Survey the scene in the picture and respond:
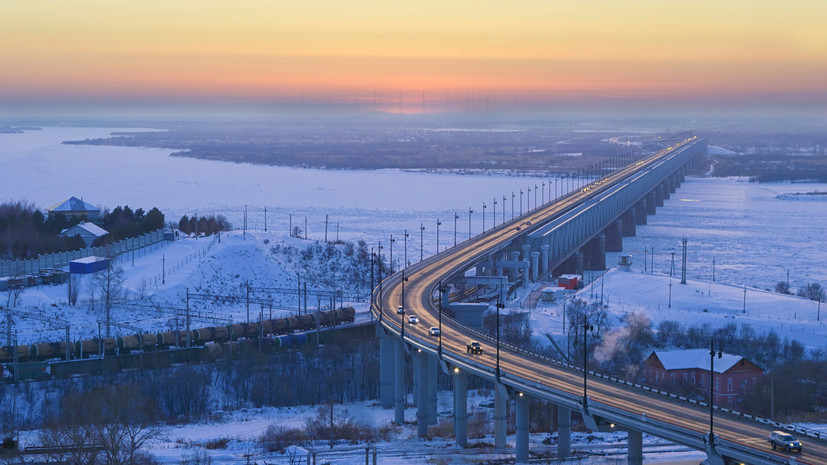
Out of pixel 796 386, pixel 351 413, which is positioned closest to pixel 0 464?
pixel 351 413

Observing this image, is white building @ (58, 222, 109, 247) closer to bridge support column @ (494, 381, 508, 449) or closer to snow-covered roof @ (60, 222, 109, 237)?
snow-covered roof @ (60, 222, 109, 237)

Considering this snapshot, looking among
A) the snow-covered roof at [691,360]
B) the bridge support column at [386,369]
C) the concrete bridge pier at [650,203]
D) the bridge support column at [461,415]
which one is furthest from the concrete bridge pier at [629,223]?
the bridge support column at [461,415]

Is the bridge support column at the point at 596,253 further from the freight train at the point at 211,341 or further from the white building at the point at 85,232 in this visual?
the white building at the point at 85,232

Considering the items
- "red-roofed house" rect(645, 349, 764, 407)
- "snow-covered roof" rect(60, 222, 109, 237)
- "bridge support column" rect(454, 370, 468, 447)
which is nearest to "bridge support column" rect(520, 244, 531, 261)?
"red-roofed house" rect(645, 349, 764, 407)

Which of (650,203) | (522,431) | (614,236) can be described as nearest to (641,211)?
(650,203)

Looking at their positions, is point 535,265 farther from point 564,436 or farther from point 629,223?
point 629,223

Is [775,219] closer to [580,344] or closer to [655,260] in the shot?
[655,260]
